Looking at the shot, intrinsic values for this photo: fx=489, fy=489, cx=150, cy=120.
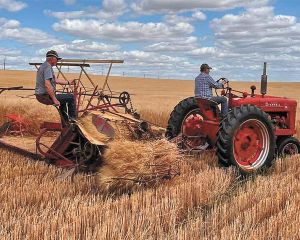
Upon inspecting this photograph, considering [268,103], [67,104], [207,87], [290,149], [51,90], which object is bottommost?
[290,149]

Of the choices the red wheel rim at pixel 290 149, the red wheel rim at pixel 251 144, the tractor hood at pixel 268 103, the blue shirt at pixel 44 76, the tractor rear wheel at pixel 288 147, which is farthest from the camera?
the red wheel rim at pixel 290 149

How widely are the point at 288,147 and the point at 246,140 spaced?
1.73 metres

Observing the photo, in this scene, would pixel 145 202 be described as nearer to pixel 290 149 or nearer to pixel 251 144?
pixel 251 144

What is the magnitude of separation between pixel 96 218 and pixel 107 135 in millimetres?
2154

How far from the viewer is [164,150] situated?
643 cm

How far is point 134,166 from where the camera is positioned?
5.98 metres

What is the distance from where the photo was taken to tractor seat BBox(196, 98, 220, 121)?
27.1 ft

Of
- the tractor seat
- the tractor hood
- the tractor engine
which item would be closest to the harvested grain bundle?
the tractor seat

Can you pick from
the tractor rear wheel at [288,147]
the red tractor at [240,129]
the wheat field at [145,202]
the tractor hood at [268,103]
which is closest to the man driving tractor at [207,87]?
the red tractor at [240,129]

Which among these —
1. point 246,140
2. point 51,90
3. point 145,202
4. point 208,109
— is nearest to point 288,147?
point 246,140

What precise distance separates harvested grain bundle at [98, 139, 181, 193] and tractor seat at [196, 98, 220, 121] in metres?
2.05

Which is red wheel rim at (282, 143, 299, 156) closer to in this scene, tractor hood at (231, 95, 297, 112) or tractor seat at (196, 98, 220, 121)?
tractor hood at (231, 95, 297, 112)

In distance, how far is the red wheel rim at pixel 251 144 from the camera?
7.85 m

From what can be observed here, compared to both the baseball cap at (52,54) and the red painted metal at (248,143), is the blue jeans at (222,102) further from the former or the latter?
the baseball cap at (52,54)
